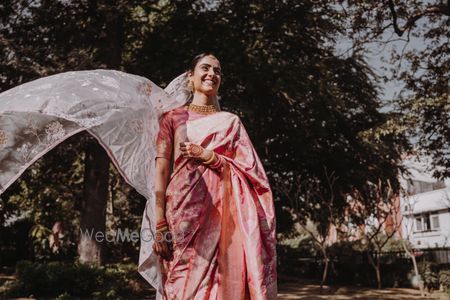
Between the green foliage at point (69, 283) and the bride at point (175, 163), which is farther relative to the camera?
the green foliage at point (69, 283)

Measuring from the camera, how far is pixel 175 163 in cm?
289

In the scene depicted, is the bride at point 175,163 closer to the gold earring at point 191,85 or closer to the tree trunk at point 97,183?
the gold earring at point 191,85

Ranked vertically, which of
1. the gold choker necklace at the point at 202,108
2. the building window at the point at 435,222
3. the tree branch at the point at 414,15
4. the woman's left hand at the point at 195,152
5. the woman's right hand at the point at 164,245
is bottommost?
the woman's right hand at the point at 164,245

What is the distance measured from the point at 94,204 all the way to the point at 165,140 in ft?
31.1

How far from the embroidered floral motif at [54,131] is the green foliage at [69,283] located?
8.19 m

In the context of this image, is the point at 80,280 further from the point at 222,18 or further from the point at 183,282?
the point at 183,282

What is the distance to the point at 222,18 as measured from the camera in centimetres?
1355

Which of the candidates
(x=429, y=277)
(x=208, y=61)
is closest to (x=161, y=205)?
(x=208, y=61)

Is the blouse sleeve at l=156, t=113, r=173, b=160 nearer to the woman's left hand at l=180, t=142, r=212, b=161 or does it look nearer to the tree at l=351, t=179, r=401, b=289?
the woman's left hand at l=180, t=142, r=212, b=161

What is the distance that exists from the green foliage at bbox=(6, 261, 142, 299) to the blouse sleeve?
26.4 ft

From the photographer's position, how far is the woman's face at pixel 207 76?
3.08 meters

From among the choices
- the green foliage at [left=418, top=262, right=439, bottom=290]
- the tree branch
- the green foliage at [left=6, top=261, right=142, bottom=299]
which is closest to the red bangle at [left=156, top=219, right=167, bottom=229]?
the green foliage at [left=6, top=261, right=142, bottom=299]

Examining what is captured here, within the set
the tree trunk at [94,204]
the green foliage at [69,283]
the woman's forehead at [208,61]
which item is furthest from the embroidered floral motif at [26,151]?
the tree trunk at [94,204]

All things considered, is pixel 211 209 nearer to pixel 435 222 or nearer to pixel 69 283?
pixel 69 283
